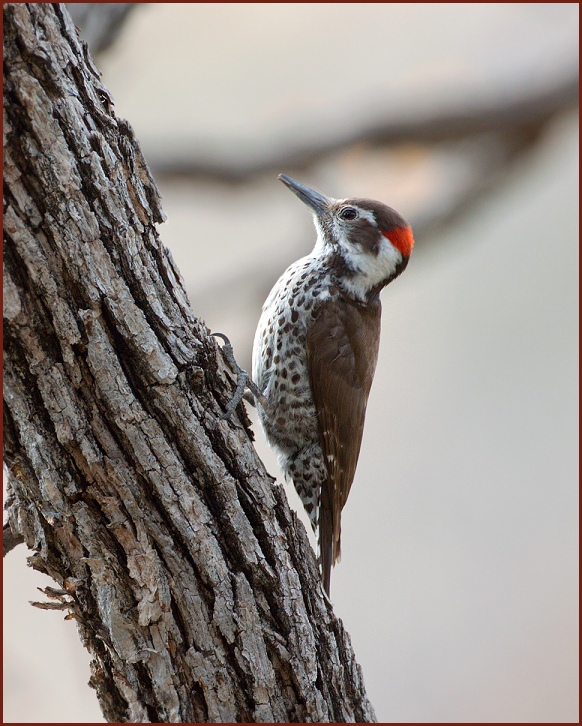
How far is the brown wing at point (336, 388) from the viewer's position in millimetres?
3770

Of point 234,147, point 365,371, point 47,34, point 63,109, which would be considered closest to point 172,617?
point 63,109

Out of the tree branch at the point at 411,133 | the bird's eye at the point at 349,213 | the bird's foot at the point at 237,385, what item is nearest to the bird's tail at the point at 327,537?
the bird's foot at the point at 237,385

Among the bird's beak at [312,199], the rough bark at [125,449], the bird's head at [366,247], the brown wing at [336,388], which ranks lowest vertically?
the rough bark at [125,449]

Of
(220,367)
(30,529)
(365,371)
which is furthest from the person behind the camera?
(365,371)

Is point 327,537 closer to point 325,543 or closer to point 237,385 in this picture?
point 325,543

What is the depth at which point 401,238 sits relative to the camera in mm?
4020

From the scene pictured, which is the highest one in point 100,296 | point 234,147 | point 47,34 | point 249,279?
point 234,147

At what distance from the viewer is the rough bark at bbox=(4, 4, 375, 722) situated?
6.80 ft

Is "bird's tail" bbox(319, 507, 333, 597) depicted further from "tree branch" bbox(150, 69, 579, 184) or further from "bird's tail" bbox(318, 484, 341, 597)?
"tree branch" bbox(150, 69, 579, 184)

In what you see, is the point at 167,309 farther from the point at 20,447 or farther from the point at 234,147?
the point at 234,147

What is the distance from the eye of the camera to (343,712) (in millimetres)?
2551

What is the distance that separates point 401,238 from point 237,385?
5.77 ft

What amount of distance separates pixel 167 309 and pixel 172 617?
2.86ft

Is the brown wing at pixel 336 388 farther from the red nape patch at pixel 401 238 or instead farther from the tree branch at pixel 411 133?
the tree branch at pixel 411 133
